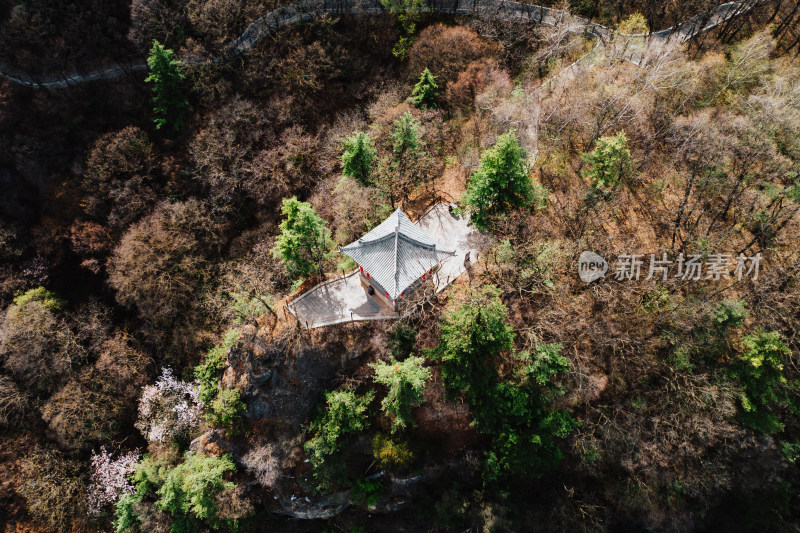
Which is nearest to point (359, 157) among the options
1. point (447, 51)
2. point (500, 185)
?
point (500, 185)

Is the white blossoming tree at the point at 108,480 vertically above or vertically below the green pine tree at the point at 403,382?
below

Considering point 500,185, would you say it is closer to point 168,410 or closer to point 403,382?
point 403,382

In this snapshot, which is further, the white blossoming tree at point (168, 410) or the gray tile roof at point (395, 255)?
the white blossoming tree at point (168, 410)

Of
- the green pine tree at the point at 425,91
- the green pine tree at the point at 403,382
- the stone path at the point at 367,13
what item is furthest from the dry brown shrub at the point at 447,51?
the green pine tree at the point at 403,382

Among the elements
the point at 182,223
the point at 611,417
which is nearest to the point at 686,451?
the point at 611,417

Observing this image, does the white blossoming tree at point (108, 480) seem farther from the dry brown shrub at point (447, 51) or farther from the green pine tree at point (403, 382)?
the dry brown shrub at point (447, 51)

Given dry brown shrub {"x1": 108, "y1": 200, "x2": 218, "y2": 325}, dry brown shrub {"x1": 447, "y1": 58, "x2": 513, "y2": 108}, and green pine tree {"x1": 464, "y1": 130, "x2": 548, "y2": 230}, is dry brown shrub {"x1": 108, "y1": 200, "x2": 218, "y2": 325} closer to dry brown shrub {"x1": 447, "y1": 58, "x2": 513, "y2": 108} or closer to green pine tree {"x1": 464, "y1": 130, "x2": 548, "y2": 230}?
green pine tree {"x1": 464, "y1": 130, "x2": 548, "y2": 230}
